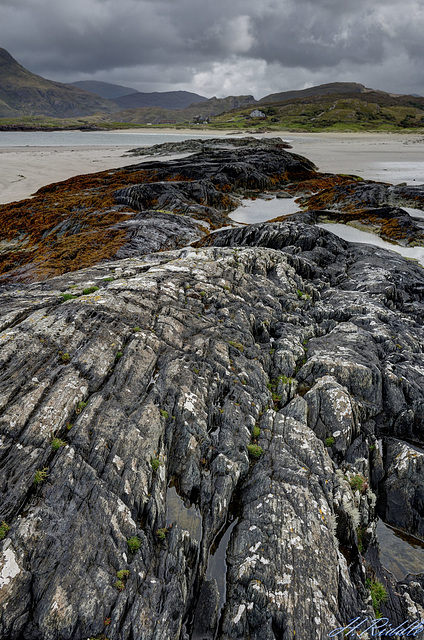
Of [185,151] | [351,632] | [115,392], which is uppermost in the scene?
[185,151]

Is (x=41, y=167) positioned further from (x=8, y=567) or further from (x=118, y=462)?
(x=8, y=567)

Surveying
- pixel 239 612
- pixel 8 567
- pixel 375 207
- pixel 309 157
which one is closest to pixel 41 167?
pixel 309 157

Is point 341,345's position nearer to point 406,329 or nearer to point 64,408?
point 406,329

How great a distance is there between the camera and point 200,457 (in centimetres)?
1137

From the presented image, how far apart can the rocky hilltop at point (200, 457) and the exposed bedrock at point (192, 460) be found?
55 millimetres

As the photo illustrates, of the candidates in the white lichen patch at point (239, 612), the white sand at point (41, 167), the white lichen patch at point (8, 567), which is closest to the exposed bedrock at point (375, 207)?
the white lichen patch at point (239, 612)

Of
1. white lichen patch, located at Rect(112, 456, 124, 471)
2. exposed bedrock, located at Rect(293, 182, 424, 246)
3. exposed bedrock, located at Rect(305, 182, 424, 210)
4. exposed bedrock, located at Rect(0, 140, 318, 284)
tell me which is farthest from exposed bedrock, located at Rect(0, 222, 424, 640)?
exposed bedrock, located at Rect(305, 182, 424, 210)

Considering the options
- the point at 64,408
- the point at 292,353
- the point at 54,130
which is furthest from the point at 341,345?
the point at 54,130

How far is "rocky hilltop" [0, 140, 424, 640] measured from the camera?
8164mm

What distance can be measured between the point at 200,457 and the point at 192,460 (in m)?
0.36

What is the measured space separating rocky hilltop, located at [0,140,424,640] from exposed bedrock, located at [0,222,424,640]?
55 millimetres

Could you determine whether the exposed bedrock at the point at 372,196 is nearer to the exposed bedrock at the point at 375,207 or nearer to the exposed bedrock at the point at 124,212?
the exposed bedrock at the point at 375,207

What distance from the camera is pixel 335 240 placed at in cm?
3050

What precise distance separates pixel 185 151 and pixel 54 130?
506 ft
